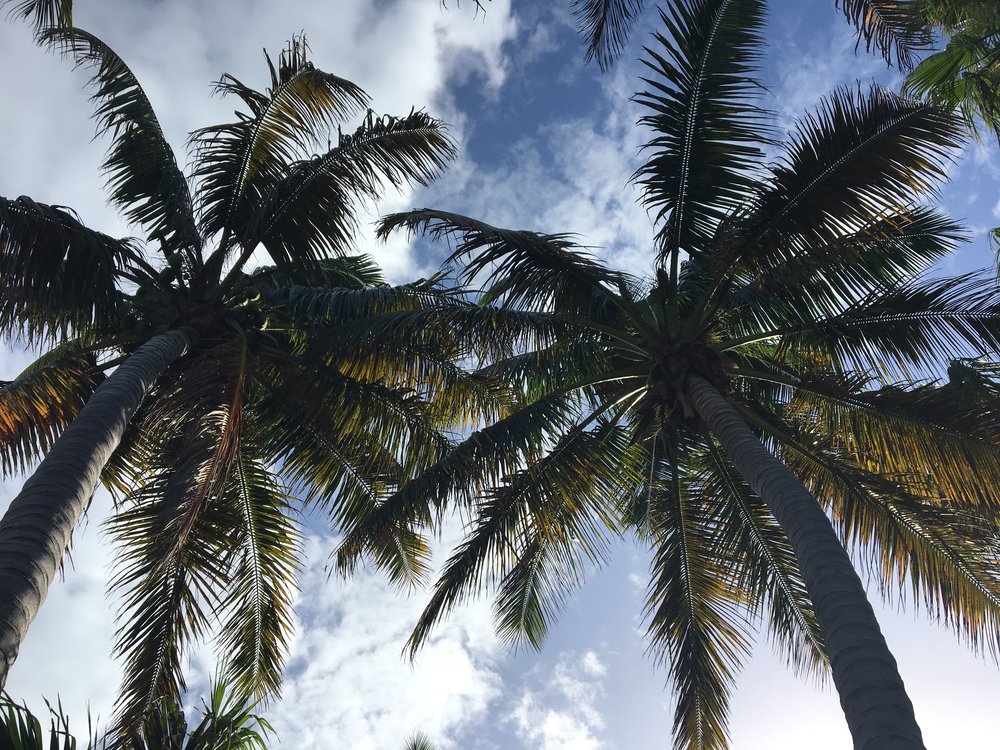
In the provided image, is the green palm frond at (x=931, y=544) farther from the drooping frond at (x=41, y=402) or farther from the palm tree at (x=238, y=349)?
the drooping frond at (x=41, y=402)

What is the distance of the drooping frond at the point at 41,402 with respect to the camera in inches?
404

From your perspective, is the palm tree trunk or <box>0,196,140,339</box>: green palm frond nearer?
the palm tree trunk

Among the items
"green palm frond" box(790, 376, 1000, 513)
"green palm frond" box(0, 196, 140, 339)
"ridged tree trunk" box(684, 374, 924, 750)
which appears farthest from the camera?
"green palm frond" box(0, 196, 140, 339)

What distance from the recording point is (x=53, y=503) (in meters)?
6.97

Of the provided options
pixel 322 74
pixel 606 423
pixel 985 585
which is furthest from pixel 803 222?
pixel 322 74

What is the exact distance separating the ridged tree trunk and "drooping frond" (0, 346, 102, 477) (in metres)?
8.13

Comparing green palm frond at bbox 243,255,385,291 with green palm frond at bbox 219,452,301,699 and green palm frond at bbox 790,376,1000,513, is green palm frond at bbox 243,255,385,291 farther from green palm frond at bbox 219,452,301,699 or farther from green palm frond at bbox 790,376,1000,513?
green palm frond at bbox 790,376,1000,513

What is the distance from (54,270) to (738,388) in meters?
8.45

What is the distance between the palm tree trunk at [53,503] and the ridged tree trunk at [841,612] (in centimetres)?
571

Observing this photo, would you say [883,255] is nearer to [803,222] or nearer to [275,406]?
[803,222]

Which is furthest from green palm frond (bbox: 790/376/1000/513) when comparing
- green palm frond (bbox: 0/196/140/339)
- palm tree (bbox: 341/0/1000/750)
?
green palm frond (bbox: 0/196/140/339)

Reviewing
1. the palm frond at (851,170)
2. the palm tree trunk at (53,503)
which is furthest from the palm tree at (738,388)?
the palm tree trunk at (53,503)

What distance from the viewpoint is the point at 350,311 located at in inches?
433

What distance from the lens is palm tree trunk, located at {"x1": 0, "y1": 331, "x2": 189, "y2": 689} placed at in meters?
6.13
